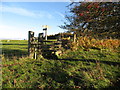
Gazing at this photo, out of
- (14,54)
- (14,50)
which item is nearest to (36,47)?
(14,54)

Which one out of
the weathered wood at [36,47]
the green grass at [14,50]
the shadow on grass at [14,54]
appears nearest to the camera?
the weathered wood at [36,47]

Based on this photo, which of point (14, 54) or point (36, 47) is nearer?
point (36, 47)

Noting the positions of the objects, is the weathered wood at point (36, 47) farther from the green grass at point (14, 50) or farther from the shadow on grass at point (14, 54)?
the green grass at point (14, 50)

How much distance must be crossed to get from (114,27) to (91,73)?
391 cm

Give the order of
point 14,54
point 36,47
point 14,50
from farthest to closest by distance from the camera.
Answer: point 14,50 → point 14,54 → point 36,47

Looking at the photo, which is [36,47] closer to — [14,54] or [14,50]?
[14,54]

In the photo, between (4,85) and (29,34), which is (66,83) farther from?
(29,34)

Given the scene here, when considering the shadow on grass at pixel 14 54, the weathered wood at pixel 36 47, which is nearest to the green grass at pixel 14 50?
the shadow on grass at pixel 14 54

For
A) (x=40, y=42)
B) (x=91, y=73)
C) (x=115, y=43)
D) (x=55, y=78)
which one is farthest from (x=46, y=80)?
(x=115, y=43)

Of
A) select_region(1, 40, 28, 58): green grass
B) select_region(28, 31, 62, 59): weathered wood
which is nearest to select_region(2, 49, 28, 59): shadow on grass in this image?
select_region(1, 40, 28, 58): green grass

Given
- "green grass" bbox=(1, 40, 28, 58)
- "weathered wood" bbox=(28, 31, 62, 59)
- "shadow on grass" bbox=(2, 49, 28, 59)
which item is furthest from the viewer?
"green grass" bbox=(1, 40, 28, 58)

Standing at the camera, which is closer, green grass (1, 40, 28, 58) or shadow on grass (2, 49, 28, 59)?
shadow on grass (2, 49, 28, 59)

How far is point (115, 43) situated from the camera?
1206 centimetres

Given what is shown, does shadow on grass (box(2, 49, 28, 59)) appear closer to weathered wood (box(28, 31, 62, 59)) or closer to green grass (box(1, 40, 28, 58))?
green grass (box(1, 40, 28, 58))
